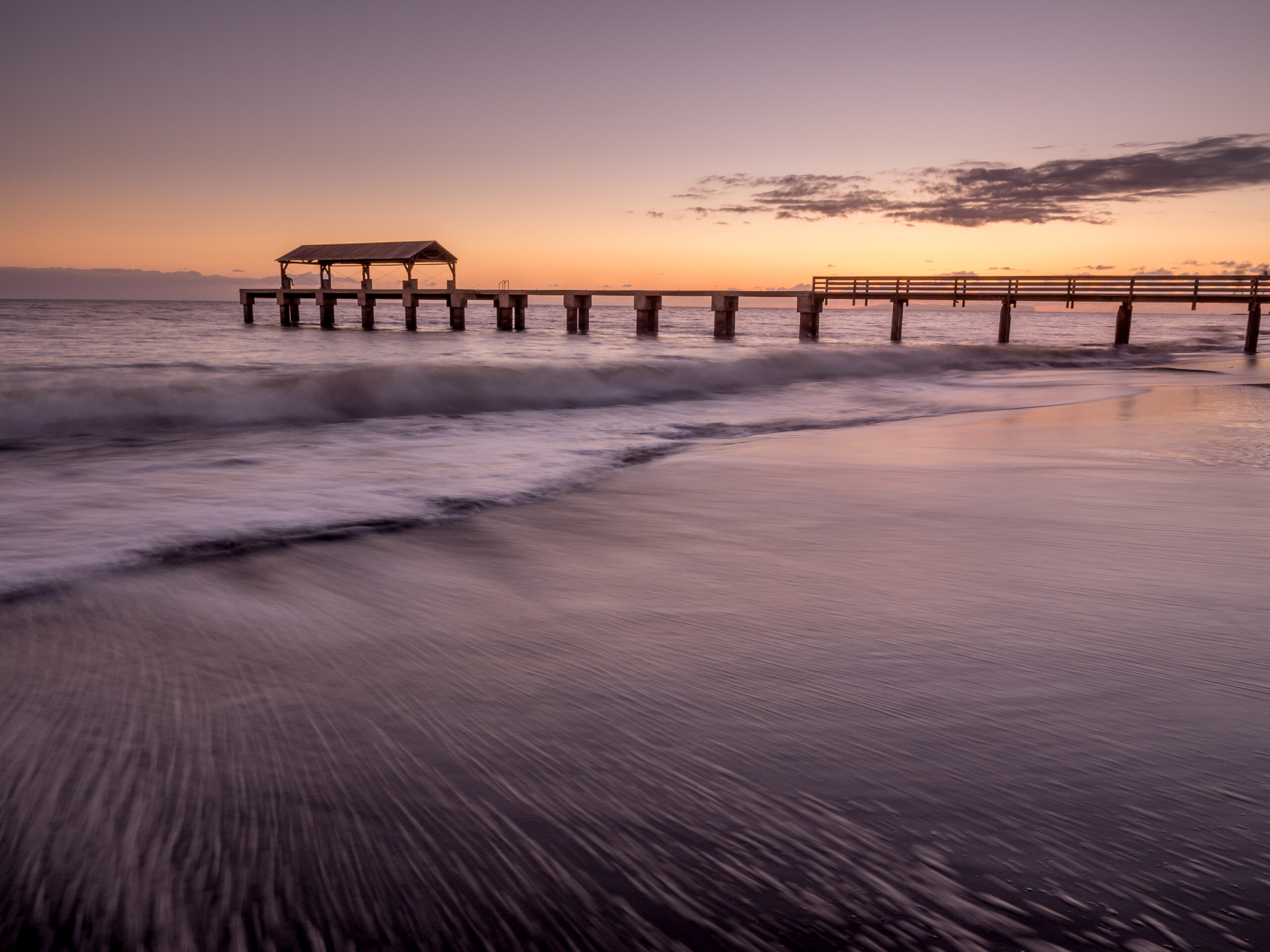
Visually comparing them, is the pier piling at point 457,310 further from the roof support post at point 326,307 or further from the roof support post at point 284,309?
the roof support post at point 284,309

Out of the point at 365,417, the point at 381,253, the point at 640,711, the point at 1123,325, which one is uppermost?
the point at 381,253

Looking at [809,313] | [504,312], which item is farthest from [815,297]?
[504,312]

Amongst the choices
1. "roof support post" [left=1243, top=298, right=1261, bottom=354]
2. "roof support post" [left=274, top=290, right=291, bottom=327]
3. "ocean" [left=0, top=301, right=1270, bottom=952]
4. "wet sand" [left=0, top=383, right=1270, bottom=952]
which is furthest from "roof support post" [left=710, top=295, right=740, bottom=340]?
"wet sand" [left=0, top=383, right=1270, bottom=952]

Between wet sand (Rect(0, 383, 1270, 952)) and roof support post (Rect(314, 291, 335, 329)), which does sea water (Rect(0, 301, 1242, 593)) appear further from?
roof support post (Rect(314, 291, 335, 329))

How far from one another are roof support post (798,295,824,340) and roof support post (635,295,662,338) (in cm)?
605

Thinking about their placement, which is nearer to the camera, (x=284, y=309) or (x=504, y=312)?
(x=504, y=312)

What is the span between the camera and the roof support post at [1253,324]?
24953 millimetres

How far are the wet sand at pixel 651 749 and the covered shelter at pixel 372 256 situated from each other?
35037 millimetres

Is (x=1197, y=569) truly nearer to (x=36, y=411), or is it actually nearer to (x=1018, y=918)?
(x=1018, y=918)

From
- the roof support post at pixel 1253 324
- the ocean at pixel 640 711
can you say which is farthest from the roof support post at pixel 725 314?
the ocean at pixel 640 711

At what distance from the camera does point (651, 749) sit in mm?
Result: 1848

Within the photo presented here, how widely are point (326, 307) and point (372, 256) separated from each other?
3.69 metres

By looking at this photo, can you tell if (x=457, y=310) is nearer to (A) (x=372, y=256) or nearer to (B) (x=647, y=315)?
(A) (x=372, y=256)

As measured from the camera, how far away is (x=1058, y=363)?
2273cm
